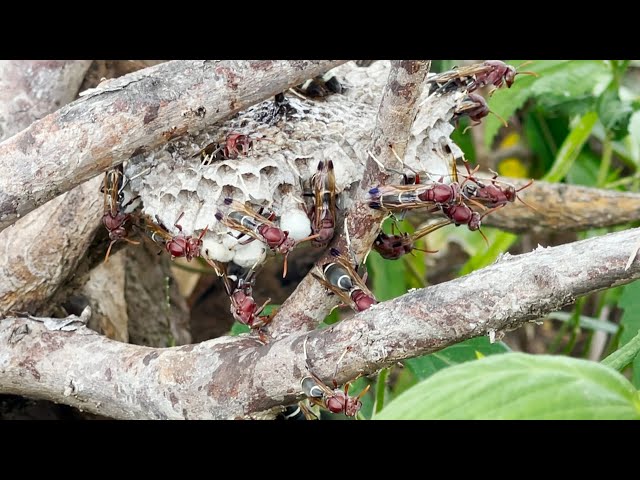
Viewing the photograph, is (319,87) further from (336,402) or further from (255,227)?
(336,402)

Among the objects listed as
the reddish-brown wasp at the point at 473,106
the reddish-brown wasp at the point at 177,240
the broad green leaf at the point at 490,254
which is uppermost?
the reddish-brown wasp at the point at 473,106

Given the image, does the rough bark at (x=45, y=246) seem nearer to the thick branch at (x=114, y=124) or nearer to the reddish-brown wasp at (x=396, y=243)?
the thick branch at (x=114, y=124)

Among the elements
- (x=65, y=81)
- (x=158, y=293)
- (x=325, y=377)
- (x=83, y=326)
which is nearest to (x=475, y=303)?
(x=325, y=377)

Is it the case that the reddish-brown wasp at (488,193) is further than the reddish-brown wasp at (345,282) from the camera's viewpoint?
Yes

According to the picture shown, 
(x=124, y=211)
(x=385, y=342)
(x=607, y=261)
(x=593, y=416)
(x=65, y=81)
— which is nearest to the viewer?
(x=593, y=416)

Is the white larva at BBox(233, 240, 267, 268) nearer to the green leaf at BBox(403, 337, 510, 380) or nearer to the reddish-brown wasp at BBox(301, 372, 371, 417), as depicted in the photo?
the reddish-brown wasp at BBox(301, 372, 371, 417)

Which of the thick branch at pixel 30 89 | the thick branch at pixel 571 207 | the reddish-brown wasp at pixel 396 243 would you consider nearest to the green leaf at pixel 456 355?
the reddish-brown wasp at pixel 396 243

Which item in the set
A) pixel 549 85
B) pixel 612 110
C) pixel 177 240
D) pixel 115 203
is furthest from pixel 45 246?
pixel 612 110

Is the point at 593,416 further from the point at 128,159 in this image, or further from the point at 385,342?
the point at 128,159
